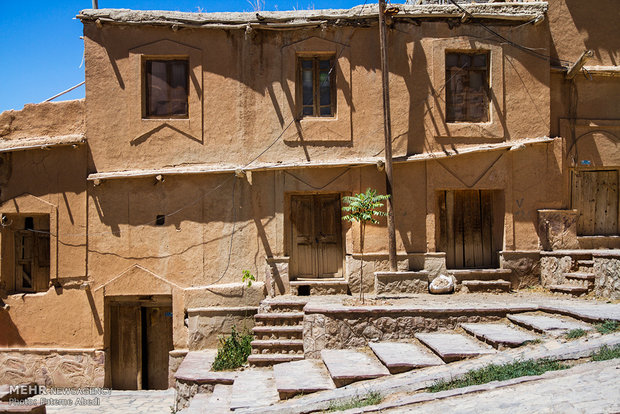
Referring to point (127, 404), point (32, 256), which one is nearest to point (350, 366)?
point (127, 404)

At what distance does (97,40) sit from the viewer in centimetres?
1196

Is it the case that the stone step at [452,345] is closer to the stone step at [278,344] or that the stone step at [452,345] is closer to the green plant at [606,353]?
the green plant at [606,353]

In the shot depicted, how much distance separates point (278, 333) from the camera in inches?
391

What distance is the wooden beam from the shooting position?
1155 centimetres

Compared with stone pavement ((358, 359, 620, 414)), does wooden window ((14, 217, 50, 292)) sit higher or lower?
higher

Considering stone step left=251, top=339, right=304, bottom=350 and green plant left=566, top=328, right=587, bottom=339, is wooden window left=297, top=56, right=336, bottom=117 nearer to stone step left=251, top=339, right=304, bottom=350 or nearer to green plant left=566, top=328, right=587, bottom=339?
stone step left=251, top=339, right=304, bottom=350

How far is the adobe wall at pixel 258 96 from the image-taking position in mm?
11969

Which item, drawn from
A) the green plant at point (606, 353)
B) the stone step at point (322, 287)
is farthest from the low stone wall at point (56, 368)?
the green plant at point (606, 353)

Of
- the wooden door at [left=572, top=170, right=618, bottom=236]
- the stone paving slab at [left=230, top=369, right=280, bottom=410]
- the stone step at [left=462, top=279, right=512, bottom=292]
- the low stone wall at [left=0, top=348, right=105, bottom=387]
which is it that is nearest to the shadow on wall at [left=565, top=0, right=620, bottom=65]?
the wooden door at [left=572, top=170, right=618, bottom=236]

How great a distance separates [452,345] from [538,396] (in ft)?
6.91

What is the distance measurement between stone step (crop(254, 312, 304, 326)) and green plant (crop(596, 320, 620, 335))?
4831mm

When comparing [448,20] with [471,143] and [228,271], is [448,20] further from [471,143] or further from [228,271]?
[228,271]

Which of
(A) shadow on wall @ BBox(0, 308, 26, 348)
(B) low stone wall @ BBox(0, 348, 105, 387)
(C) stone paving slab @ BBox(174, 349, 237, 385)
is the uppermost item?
(A) shadow on wall @ BBox(0, 308, 26, 348)

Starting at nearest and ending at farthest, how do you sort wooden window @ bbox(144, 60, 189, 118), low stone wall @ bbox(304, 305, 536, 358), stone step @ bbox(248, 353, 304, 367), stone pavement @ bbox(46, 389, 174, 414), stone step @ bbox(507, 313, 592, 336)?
1. stone step @ bbox(507, 313, 592, 336)
2. low stone wall @ bbox(304, 305, 536, 358)
3. stone step @ bbox(248, 353, 304, 367)
4. stone pavement @ bbox(46, 389, 174, 414)
5. wooden window @ bbox(144, 60, 189, 118)
